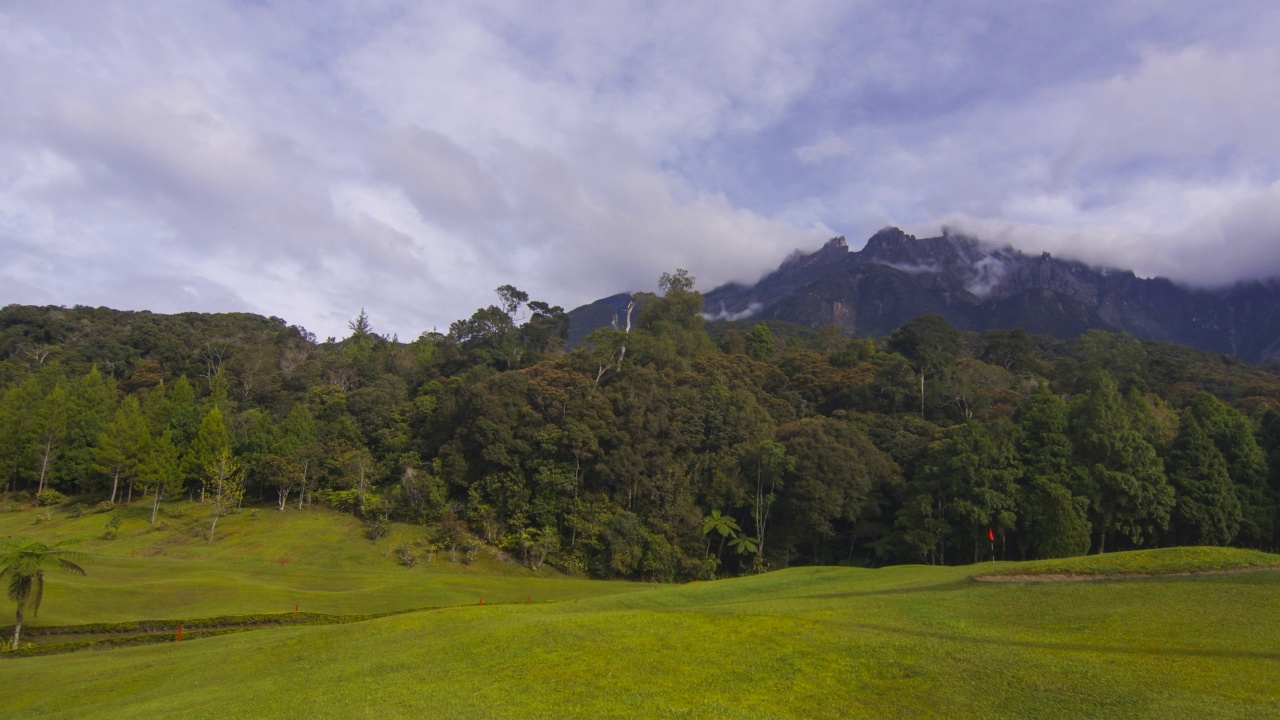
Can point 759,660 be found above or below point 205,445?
below

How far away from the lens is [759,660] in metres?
14.5

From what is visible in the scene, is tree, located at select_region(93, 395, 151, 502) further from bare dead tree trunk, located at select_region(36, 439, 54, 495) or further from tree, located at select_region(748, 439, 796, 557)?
tree, located at select_region(748, 439, 796, 557)

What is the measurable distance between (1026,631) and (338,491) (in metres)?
55.0

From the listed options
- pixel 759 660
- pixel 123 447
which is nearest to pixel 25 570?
pixel 759 660

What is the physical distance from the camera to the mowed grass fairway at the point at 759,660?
12.0 meters

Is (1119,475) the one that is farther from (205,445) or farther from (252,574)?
(205,445)

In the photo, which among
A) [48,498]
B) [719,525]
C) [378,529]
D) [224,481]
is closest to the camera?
[719,525]

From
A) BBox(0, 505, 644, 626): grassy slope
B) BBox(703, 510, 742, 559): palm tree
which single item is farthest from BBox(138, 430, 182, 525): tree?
BBox(703, 510, 742, 559): palm tree

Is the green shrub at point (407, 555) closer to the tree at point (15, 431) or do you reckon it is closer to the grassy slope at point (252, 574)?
the grassy slope at point (252, 574)

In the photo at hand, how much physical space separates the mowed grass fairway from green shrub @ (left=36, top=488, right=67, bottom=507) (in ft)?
171

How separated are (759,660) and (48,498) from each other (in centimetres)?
7421

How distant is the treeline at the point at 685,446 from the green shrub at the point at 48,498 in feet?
6.73

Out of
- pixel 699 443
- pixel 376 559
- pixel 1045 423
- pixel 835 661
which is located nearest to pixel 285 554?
pixel 376 559

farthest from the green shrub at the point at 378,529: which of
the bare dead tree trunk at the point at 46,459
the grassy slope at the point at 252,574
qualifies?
the bare dead tree trunk at the point at 46,459
